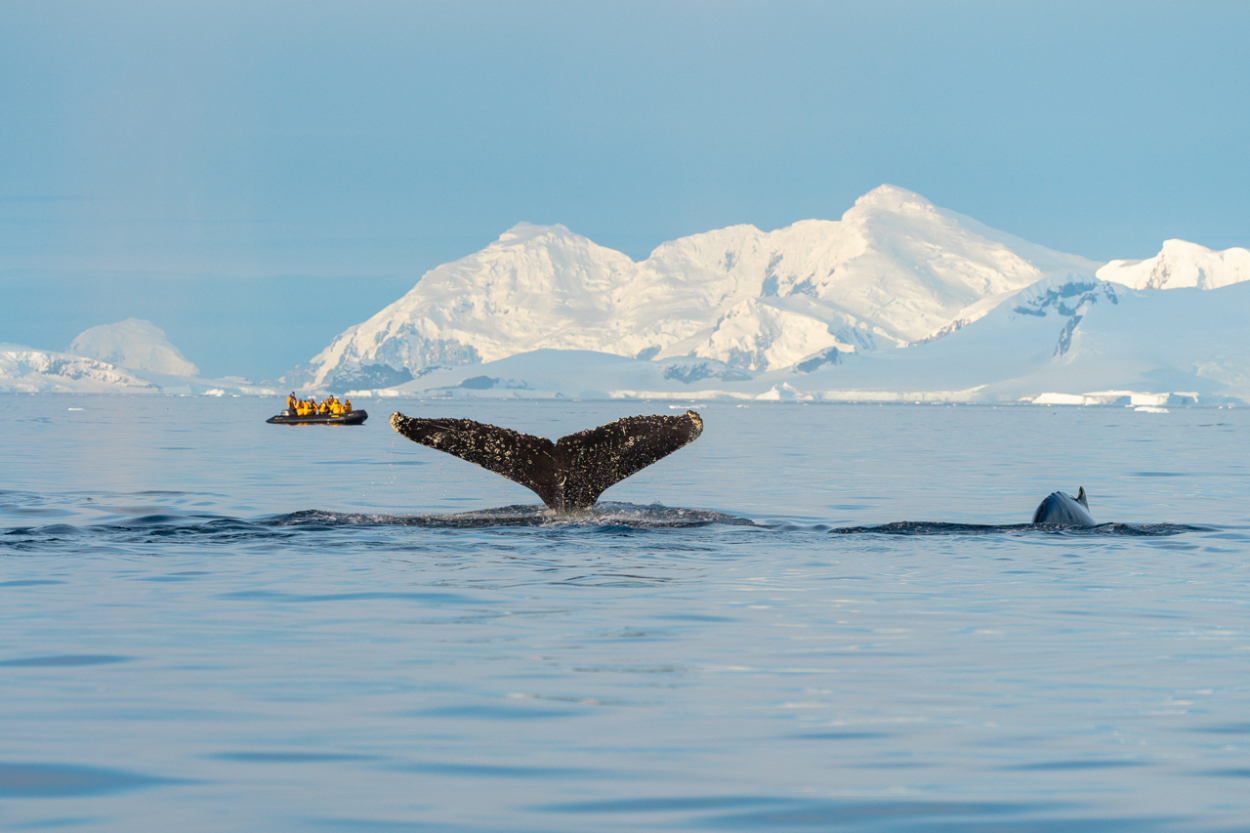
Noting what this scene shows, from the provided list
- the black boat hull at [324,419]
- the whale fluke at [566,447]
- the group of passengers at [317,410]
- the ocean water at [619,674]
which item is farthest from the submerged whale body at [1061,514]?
the group of passengers at [317,410]

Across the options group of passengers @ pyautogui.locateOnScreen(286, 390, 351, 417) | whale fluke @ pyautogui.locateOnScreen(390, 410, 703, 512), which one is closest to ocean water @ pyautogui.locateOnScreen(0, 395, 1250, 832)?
whale fluke @ pyautogui.locateOnScreen(390, 410, 703, 512)

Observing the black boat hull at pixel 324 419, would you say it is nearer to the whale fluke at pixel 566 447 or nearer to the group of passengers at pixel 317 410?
the group of passengers at pixel 317 410

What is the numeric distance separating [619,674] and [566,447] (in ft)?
25.7

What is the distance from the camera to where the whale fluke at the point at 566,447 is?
15.0 meters

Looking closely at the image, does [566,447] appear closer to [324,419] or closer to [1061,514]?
[1061,514]

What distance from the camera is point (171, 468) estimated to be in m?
34.8

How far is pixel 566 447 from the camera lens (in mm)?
16000

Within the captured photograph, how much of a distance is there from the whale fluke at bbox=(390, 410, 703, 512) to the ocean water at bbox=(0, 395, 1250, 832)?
0.67m

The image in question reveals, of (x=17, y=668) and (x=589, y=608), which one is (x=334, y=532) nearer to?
(x=589, y=608)

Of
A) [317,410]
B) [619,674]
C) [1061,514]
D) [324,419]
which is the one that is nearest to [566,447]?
[1061,514]

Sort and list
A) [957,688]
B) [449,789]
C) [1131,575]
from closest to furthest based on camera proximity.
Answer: [449,789], [957,688], [1131,575]

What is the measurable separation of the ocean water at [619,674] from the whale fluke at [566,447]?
667mm

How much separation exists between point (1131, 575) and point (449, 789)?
8.98 meters

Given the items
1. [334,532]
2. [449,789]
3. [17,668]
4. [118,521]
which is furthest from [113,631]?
[118,521]
